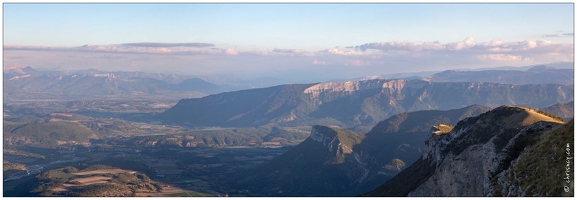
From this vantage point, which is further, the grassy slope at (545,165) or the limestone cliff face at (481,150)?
the limestone cliff face at (481,150)

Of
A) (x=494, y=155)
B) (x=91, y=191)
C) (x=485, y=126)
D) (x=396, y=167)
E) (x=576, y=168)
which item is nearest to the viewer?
(x=576, y=168)

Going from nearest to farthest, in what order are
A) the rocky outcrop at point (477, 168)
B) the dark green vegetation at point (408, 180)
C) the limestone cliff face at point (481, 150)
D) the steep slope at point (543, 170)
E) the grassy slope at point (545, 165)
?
1. the steep slope at point (543, 170)
2. the grassy slope at point (545, 165)
3. the rocky outcrop at point (477, 168)
4. the limestone cliff face at point (481, 150)
5. the dark green vegetation at point (408, 180)

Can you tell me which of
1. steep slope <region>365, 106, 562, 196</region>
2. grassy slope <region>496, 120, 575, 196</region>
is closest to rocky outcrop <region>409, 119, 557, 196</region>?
steep slope <region>365, 106, 562, 196</region>

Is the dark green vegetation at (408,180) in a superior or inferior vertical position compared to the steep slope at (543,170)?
inferior

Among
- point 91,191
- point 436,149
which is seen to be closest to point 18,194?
point 91,191

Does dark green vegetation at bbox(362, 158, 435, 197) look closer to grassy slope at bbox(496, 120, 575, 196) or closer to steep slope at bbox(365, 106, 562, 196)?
steep slope at bbox(365, 106, 562, 196)

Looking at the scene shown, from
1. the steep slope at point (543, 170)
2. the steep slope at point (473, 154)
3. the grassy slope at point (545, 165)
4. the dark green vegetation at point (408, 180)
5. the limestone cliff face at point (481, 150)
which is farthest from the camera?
the dark green vegetation at point (408, 180)

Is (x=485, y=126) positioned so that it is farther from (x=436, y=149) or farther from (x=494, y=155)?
(x=494, y=155)

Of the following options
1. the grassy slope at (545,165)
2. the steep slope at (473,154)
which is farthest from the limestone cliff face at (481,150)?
the grassy slope at (545,165)

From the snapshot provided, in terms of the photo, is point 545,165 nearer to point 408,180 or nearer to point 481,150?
point 481,150

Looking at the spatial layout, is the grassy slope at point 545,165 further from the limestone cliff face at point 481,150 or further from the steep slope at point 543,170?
the limestone cliff face at point 481,150
